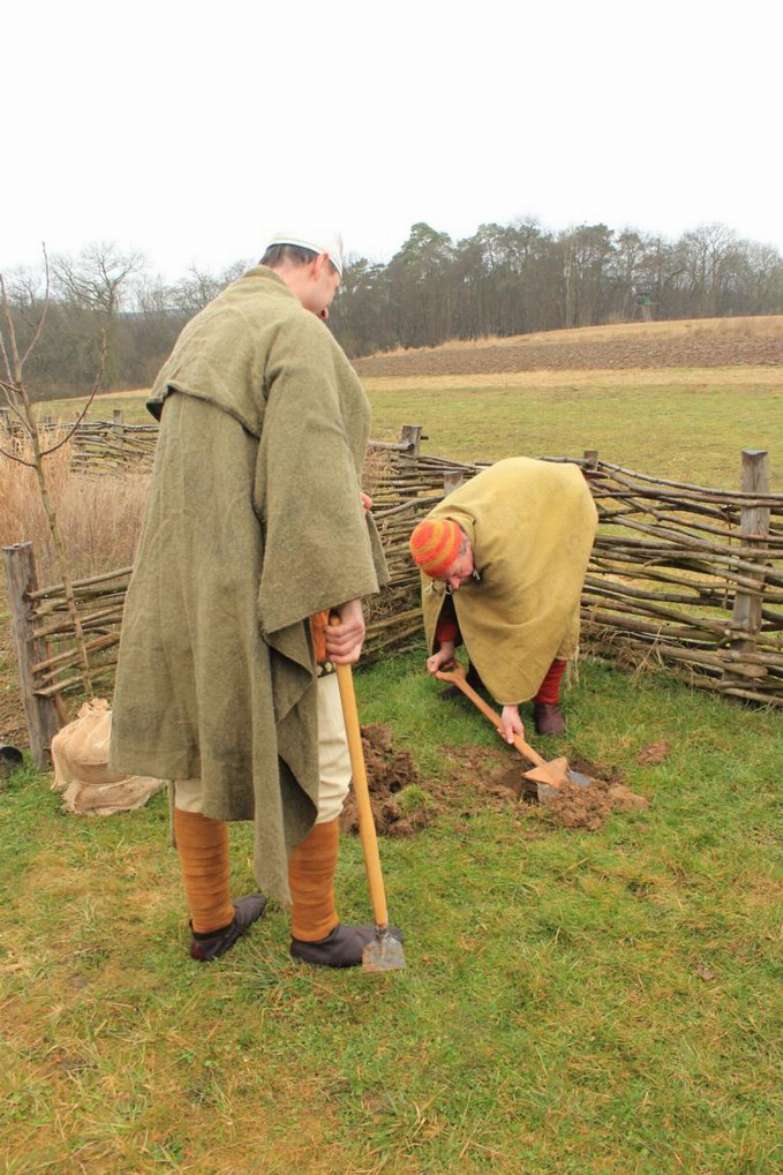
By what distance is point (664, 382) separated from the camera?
21.9 m

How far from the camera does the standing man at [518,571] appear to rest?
3.38m

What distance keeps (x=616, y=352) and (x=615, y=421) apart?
1665 cm

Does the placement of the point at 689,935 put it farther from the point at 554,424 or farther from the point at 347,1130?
the point at 554,424

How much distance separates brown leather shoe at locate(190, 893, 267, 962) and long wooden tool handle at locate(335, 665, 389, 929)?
0.43 meters

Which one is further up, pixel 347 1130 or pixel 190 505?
pixel 190 505

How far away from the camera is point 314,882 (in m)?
2.24

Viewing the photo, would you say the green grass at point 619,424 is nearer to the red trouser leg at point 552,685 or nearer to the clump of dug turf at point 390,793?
the red trouser leg at point 552,685

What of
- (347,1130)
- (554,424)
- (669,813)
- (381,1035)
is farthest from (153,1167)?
(554,424)

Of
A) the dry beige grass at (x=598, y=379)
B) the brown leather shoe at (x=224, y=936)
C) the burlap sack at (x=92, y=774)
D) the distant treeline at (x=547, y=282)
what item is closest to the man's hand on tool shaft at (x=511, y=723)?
the brown leather shoe at (x=224, y=936)

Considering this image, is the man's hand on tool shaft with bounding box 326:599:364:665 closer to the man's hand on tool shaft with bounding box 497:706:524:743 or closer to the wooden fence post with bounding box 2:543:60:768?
the man's hand on tool shaft with bounding box 497:706:524:743

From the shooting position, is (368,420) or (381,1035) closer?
(368,420)

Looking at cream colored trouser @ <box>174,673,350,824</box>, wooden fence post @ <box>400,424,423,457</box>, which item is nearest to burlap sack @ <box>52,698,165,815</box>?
cream colored trouser @ <box>174,673,350,824</box>

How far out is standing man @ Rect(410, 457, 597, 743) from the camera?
3377 mm

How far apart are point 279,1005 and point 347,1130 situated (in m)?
0.43
